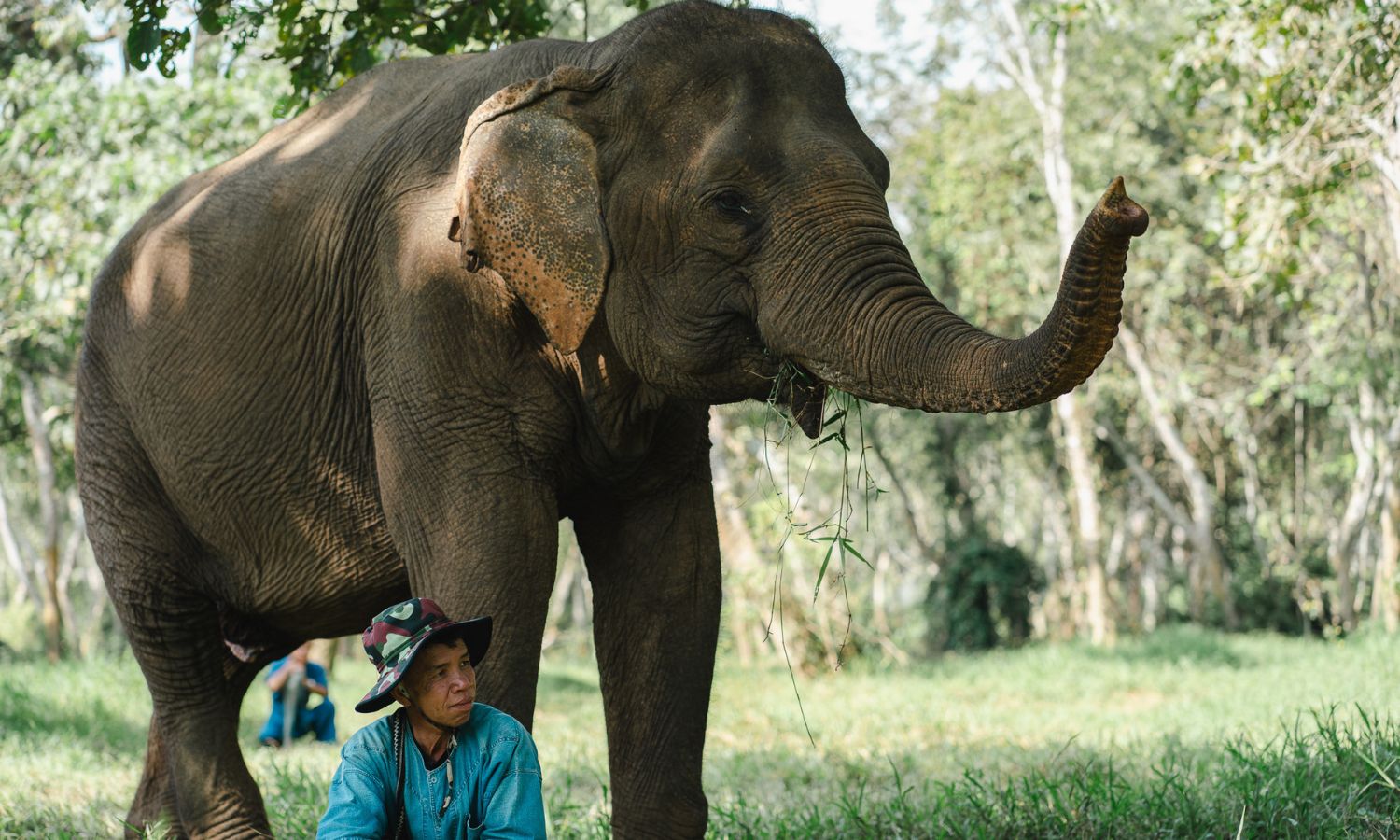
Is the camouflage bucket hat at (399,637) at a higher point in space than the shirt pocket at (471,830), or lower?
higher

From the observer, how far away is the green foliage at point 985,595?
2334 cm

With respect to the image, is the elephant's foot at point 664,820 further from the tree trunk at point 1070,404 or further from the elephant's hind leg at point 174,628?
the tree trunk at point 1070,404

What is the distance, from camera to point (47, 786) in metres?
7.58

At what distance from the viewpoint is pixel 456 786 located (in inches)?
131

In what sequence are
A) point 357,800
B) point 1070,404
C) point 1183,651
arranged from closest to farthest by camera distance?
point 357,800 < point 1183,651 < point 1070,404

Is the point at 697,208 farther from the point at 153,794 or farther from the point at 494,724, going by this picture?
the point at 153,794

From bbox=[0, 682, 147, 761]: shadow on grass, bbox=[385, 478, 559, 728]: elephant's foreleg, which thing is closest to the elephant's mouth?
bbox=[385, 478, 559, 728]: elephant's foreleg

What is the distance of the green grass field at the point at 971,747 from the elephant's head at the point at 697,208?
6.64ft

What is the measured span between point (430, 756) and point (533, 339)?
53.4 inches

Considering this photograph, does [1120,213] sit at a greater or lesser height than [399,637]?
greater

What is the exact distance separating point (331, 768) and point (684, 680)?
455 centimetres

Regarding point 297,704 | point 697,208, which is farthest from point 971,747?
point 697,208

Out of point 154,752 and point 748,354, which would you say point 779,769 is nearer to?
point 154,752

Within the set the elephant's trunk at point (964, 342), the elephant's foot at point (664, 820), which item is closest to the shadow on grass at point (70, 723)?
the elephant's foot at point (664, 820)
